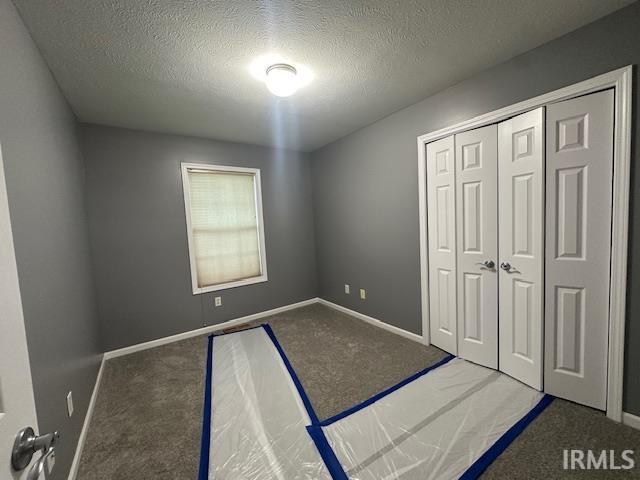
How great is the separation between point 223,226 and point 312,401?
8.26 ft

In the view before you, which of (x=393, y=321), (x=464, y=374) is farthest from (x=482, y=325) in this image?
(x=393, y=321)

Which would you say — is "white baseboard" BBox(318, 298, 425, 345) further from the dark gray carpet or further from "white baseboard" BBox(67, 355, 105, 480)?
"white baseboard" BBox(67, 355, 105, 480)

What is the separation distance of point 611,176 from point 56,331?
3.42 m

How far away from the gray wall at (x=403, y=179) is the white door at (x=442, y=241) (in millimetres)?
177

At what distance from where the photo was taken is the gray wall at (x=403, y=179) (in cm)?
159

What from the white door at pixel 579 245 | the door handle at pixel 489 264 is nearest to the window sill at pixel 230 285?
the door handle at pixel 489 264

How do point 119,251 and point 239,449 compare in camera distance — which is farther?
point 119,251

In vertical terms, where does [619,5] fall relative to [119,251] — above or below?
above

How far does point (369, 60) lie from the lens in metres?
1.94

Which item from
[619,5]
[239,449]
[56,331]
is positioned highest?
[619,5]

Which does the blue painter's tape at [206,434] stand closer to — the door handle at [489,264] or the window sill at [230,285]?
the window sill at [230,285]

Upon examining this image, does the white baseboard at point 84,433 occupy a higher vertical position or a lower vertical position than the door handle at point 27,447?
lower

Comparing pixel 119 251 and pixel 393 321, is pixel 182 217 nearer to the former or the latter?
pixel 119 251

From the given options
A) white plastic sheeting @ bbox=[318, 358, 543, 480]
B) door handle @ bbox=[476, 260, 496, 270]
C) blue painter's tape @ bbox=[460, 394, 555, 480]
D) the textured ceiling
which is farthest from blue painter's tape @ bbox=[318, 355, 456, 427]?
the textured ceiling
